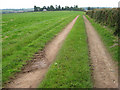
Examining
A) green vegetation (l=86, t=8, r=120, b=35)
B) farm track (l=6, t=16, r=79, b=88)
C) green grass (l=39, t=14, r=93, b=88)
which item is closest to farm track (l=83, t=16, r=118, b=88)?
green grass (l=39, t=14, r=93, b=88)

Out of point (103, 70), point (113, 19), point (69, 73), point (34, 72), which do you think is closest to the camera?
point (69, 73)

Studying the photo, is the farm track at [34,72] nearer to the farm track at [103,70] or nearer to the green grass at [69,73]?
the green grass at [69,73]

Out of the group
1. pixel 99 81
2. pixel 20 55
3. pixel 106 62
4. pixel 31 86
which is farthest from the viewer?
pixel 20 55

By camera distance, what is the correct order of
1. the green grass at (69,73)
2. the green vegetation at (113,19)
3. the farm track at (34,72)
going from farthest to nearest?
the green vegetation at (113,19) → the farm track at (34,72) → the green grass at (69,73)

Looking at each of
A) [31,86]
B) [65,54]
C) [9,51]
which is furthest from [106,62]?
[9,51]

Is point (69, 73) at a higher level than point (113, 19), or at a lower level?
lower

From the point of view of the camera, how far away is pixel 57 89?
5.30 m

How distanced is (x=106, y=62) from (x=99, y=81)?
8.59 feet

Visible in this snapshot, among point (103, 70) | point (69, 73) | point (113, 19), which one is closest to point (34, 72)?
point (69, 73)

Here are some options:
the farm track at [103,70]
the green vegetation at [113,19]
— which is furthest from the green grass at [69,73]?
the green vegetation at [113,19]

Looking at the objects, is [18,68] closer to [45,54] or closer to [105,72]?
[45,54]

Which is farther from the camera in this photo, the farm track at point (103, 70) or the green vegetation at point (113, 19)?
the green vegetation at point (113, 19)

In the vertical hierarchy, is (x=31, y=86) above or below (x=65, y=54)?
below

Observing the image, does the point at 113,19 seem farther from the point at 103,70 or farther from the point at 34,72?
the point at 34,72
